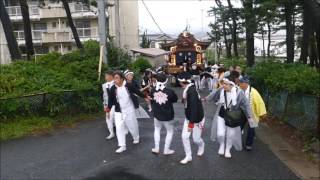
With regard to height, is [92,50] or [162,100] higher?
[92,50]

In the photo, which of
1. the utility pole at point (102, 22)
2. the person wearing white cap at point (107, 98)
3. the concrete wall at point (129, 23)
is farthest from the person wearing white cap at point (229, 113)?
the concrete wall at point (129, 23)

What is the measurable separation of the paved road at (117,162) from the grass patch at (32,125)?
0.55 meters

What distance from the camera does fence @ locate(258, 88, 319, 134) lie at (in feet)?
30.5

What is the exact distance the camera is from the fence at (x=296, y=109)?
9.29m

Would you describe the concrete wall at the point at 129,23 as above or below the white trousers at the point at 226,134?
above

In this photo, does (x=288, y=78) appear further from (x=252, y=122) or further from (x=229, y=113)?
(x=229, y=113)

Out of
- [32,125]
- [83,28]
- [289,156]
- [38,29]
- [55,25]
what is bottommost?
[289,156]

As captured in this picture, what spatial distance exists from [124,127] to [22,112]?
410 centimetres

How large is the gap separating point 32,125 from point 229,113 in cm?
587

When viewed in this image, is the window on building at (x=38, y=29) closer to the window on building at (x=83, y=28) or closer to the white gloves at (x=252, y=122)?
the window on building at (x=83, y=28)

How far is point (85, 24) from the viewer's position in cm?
4384

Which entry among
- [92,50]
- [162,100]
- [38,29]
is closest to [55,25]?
[38,29]

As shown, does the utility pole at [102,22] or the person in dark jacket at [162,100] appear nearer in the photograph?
the person in dark jacket at [162,100]

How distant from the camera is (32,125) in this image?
37.9 ft
